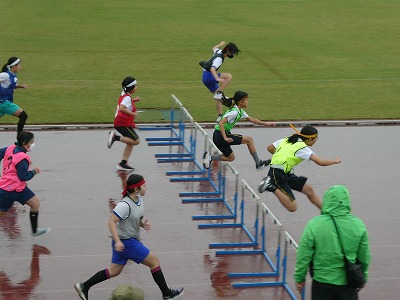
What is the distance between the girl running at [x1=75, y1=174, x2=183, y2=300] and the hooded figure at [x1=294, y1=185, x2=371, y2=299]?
8.25ft

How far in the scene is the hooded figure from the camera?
8.74 m

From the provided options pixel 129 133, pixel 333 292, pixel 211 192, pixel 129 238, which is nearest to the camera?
pixel 333 292

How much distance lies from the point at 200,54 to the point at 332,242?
20449 millimetres

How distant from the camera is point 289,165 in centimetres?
1362

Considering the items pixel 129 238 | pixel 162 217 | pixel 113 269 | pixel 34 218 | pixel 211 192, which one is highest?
pixel 129 238

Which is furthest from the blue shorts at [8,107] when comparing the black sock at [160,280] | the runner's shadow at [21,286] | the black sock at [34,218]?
the black sock at [160,280]

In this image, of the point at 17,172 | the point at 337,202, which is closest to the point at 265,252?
the point at 17,172

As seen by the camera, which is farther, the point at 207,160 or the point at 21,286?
the point at 207,160

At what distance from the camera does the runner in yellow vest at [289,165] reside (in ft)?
44.2

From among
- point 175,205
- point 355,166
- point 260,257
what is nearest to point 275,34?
point 355,166

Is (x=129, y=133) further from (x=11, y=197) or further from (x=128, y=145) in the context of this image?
(x=11, y=197)

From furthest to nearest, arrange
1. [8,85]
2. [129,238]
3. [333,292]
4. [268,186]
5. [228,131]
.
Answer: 1. [8,85]
2. [228,131]
3. [268,186]
4. [129,238]
5. [333,292]

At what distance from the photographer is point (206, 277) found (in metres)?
11.9

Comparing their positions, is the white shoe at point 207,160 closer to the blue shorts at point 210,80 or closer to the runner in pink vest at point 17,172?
the runner in pink vest at point 17,172
